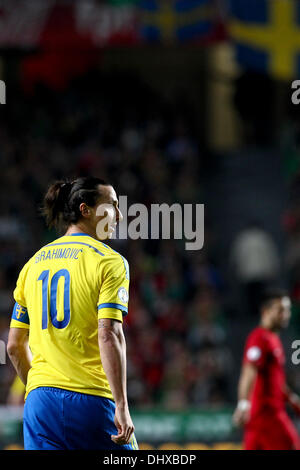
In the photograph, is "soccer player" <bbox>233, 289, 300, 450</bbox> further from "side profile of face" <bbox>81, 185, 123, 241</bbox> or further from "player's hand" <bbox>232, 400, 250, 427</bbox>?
"side profile of face" <bbox>81, 185, 123, 241</bbox>

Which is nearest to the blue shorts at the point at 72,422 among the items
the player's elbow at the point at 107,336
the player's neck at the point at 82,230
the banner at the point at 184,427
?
the player's elbow at the point at 107,336

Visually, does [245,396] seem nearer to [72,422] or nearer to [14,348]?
[14,348]

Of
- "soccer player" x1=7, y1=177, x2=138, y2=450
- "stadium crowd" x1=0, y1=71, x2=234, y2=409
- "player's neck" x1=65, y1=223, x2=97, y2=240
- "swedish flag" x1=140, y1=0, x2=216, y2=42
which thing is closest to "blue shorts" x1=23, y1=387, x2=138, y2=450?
"soccer player" x1=7, y1=177, x2=138, y2=450

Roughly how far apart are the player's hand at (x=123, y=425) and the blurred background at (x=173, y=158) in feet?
21.2

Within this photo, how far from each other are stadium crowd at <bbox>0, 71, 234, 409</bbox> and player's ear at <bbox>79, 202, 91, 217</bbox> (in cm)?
744

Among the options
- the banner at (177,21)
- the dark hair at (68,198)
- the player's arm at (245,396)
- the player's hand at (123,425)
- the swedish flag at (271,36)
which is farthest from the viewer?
the swedish flag at (271,36)

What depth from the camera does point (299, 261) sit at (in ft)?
47.3

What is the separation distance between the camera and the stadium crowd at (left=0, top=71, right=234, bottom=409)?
1267cm

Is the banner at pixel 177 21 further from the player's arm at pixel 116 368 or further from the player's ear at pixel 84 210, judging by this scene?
the player's arm at pixel 116 368

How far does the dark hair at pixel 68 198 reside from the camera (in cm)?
443

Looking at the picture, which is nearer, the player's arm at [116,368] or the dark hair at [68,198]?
the player's arm at [116,368]
